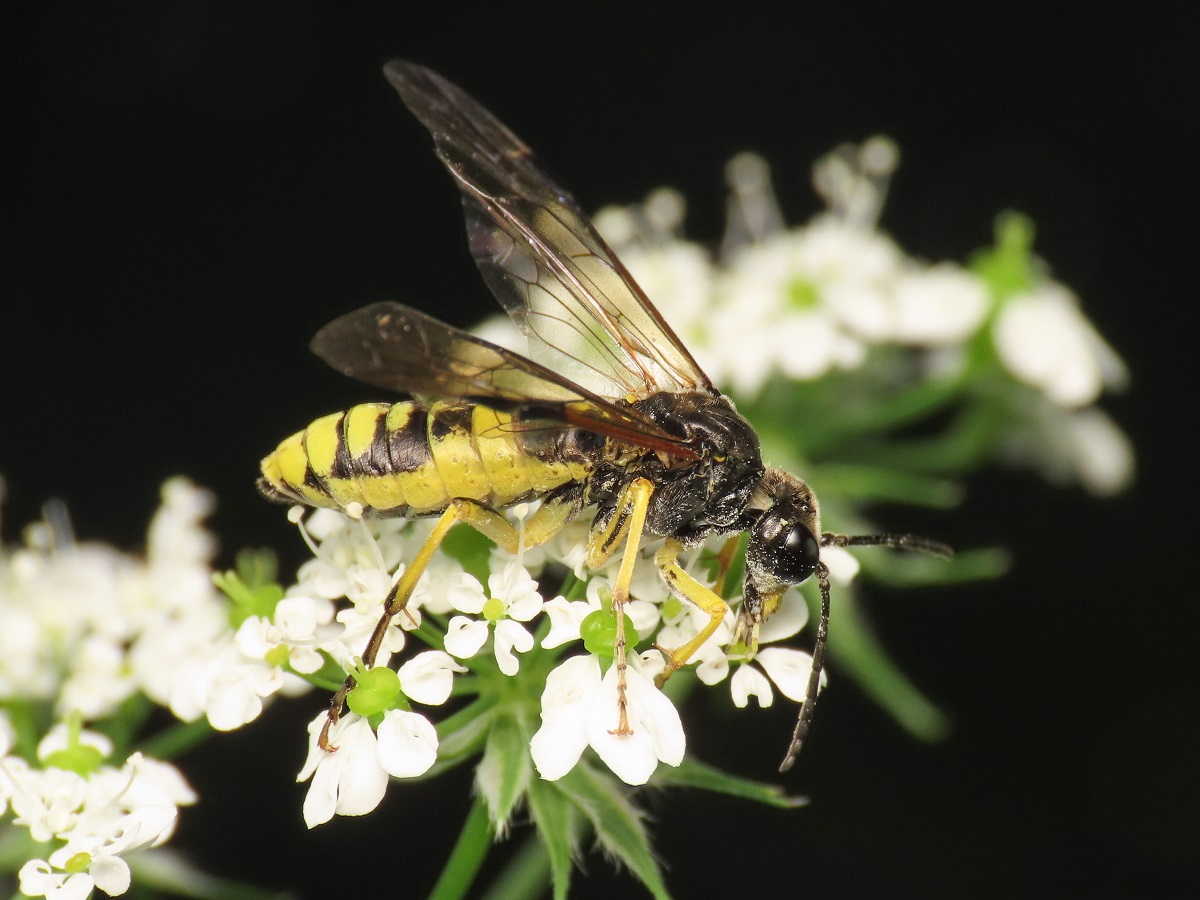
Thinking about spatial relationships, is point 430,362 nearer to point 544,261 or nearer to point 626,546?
point 626,546

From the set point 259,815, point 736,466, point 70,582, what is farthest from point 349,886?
point 736,466

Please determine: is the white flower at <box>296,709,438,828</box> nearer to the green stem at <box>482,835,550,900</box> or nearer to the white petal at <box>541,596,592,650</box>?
the white petal at <box>541,596,592,650</box>

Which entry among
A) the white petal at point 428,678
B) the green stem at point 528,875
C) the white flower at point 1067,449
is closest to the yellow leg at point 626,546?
the white petal at point 428,678

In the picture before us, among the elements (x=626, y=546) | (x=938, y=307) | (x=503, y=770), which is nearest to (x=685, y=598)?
(x=626, y=546)

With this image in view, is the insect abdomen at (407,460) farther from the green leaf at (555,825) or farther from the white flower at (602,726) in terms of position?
the green leaf at (555,825)

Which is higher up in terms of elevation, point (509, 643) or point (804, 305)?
point (804, 305)

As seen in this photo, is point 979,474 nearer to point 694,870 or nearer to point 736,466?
point 694,870
